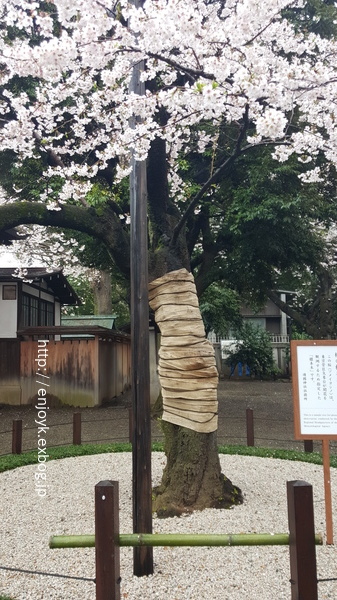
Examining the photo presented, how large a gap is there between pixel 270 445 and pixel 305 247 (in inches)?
189

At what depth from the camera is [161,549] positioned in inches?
147

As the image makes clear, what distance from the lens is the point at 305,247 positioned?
10.6m

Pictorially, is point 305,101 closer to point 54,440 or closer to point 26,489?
point 26,489

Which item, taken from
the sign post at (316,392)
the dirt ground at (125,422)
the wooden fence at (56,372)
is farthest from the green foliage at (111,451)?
the wooden fence at (56,372)

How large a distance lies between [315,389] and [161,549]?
196 centimetres

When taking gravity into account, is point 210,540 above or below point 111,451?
above

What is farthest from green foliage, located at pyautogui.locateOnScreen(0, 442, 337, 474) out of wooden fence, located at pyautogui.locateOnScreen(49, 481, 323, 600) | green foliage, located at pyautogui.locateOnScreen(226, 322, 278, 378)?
green foliage, located at pyautogui.locateOnScreen(226, 322, 278, 378)

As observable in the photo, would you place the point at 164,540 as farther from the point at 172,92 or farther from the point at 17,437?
the point at 17,437

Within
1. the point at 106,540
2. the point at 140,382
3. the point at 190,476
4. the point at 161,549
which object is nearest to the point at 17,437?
the point at 190,476

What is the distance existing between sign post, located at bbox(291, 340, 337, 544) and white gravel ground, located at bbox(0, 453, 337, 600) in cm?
86

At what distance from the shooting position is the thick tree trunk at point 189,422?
4.58 metres

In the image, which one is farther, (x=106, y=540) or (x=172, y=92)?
(x=172, y=92)

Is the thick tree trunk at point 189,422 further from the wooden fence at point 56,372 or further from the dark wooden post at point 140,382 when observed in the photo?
the wooden fence at point 56,372

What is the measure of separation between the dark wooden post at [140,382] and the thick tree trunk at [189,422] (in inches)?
45.1
